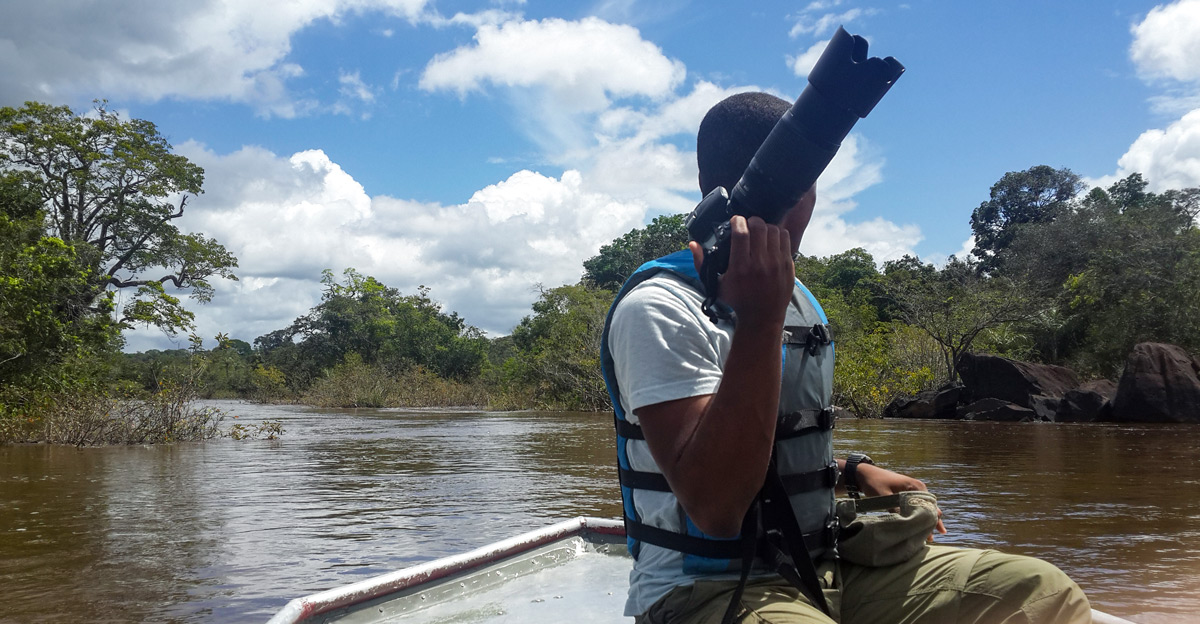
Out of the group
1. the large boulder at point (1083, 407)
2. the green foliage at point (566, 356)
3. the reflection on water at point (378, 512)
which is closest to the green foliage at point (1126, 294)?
the large boulder at point (1083, 407)

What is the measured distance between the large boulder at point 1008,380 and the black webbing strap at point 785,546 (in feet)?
61.0

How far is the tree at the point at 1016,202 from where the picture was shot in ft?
146

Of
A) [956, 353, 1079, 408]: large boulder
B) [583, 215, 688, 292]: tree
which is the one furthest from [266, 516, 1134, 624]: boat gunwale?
[583, 215, 688, 292]: tree

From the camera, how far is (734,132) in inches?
64.7

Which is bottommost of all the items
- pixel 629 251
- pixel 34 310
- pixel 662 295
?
pixel 662 295

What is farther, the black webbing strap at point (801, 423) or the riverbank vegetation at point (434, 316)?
the riverbank vegetation at point (434, 316)

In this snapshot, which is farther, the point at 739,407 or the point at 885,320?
the point at 885,320

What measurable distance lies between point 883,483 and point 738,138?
2.93ft

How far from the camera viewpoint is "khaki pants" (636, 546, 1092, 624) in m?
1.44

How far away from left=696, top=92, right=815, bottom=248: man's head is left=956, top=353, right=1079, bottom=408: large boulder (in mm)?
18579

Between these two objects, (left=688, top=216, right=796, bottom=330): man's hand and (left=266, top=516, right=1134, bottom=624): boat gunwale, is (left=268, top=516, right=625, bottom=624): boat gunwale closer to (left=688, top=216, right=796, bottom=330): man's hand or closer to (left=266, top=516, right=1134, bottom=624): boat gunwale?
(left=266, top=516, right=1134, bottom=624): boat gunwale

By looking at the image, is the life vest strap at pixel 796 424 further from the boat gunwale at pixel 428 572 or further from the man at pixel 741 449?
the boat gunwale at pixel 428 572

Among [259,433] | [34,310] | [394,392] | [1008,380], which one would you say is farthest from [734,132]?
[394,392]

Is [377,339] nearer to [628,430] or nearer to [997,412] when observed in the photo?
[997,412]
